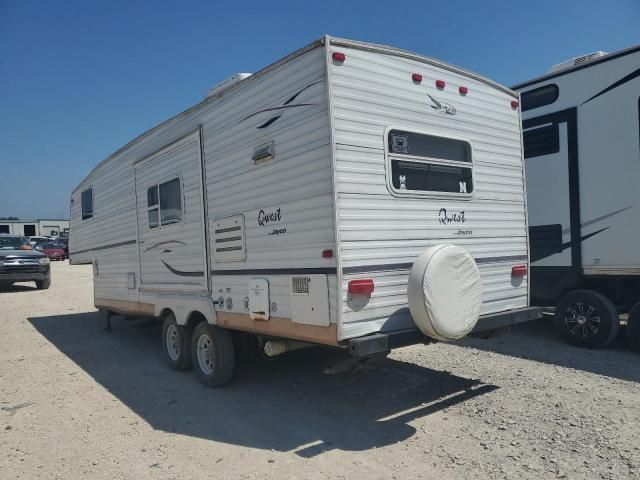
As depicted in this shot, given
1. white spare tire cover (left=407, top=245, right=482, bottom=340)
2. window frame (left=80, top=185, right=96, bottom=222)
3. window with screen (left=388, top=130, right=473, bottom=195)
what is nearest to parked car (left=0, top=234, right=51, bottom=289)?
window frame (left=80, top=185, right=96, bottom=222)

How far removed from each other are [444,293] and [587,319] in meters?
3.50

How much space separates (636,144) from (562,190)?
1.04 m

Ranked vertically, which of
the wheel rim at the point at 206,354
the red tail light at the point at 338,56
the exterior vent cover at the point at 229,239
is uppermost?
the red tail light at the point at 338,56

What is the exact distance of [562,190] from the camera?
696 centimetres

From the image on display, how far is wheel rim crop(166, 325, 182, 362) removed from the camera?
6.47m

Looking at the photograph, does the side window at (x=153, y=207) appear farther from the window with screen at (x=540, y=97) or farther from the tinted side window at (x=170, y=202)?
the window with screen at (x=540, y=97)

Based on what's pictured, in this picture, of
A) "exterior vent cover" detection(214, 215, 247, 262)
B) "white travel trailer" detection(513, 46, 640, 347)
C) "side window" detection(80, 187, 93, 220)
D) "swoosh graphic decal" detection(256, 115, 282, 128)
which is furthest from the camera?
"side window" detection(80, 187, 93, 220)

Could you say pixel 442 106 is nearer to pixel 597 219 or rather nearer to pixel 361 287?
pixel 361 287

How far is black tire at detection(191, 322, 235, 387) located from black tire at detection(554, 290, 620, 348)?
172 inches

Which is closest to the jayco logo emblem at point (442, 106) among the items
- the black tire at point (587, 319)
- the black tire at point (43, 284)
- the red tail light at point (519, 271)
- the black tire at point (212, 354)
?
the red tail light at point (519, 271)

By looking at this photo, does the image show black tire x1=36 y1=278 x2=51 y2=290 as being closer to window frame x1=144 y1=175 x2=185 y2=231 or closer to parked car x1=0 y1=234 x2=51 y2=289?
parked car x1=0 y1=234 x2=51 y2=289

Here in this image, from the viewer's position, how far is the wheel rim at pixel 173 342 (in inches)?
255

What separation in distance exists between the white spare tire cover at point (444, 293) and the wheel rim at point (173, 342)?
3.46 metres

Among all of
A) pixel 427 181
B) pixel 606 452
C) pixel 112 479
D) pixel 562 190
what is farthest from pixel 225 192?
pixel 562 190
